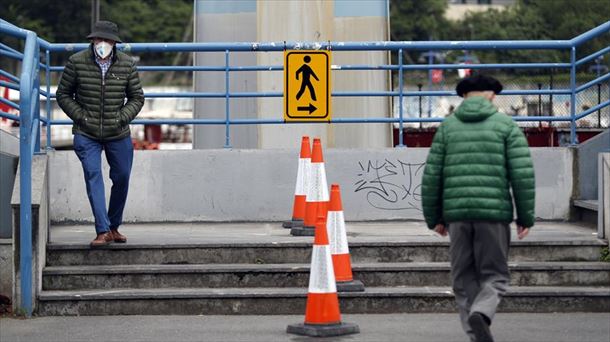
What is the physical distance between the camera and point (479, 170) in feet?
26.5

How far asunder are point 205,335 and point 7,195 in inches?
93.4

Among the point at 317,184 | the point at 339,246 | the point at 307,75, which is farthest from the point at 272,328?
the point at 307,75

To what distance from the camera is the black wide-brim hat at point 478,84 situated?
8.26 m

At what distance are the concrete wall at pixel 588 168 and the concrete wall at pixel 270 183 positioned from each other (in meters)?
0.11

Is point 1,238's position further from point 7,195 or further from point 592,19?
point 592,19

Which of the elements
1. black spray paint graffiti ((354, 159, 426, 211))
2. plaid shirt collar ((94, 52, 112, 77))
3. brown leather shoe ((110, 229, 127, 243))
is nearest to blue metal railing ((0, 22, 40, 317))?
plaid shirt collar ((94, 52, 112, 77))

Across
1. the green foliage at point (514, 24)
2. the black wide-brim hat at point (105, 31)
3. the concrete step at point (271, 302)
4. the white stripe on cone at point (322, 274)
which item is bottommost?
the concrete step at point (271, 302)

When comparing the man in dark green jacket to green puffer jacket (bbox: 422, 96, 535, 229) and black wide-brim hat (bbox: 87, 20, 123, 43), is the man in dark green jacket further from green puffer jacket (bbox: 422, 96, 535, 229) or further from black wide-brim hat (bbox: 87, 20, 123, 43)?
green puffer jacket (bbox: 422, 96, 535, 229)

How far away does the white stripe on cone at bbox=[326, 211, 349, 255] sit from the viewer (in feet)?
32.0

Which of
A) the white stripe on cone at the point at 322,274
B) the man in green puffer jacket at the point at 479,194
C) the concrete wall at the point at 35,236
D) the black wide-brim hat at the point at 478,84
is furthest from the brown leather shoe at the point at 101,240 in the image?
the black wide-brim hat at the point at 478,84

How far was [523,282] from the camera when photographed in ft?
35.0

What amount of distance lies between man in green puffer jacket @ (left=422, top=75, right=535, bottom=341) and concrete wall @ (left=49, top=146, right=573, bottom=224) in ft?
16.1

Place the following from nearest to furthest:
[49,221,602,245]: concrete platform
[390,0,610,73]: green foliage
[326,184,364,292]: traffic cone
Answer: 1. [326,184,364,292]: traffic cone
2. [49,221,602,245]: concrete platform
3. [390,0,610,73]: green foliage

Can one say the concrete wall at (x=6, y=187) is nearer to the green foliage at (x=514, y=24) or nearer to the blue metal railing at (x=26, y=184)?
the blue metal railing at (x=26, y=184)
